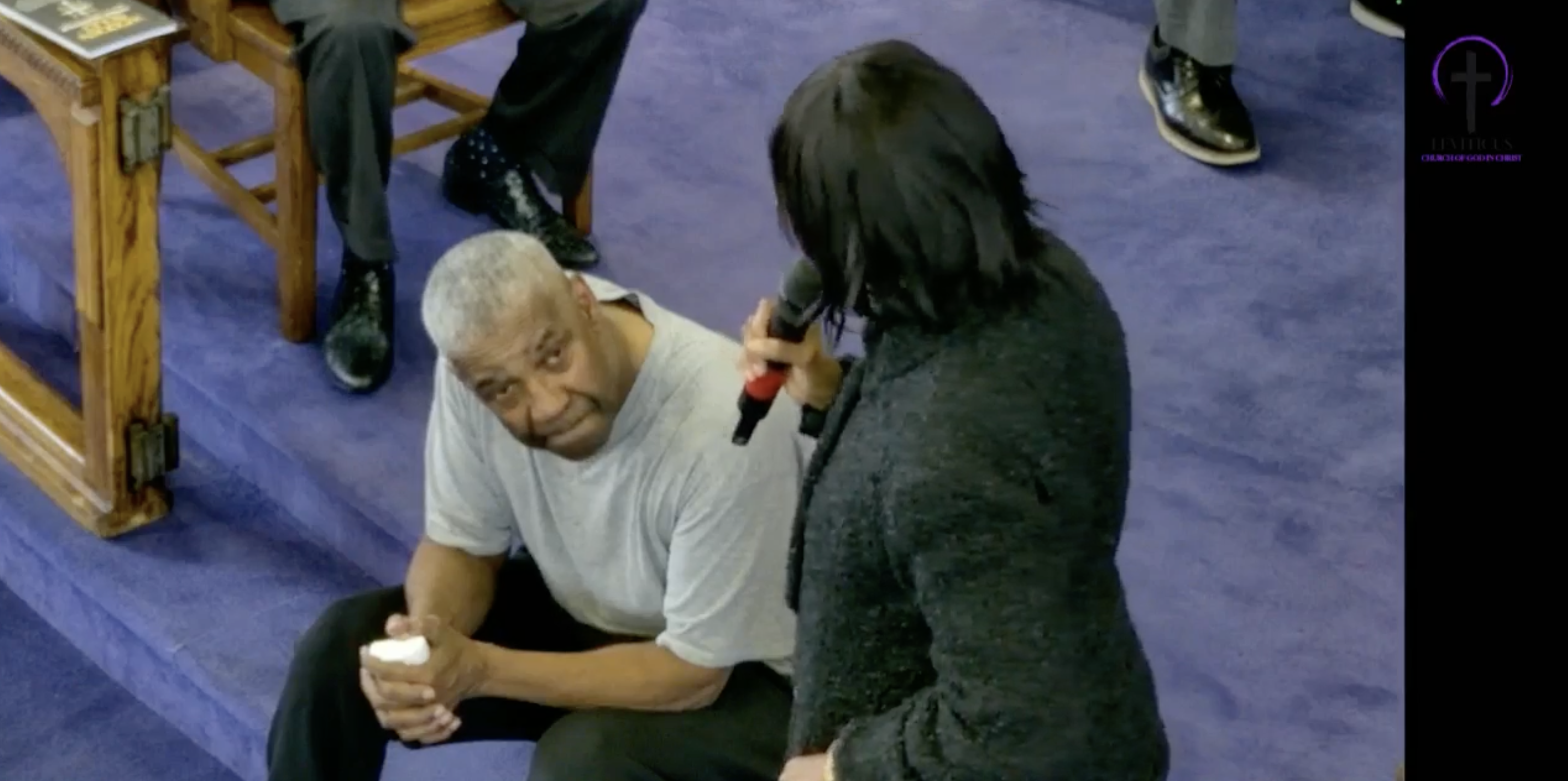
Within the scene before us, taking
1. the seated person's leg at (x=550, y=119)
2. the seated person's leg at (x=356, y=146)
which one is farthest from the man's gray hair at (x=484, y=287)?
the seated person's leg at (x=550, y=119)

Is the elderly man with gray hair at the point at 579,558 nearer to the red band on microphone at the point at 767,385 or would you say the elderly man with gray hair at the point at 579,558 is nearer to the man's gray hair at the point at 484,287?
the man's gray hair at the point at 484,287

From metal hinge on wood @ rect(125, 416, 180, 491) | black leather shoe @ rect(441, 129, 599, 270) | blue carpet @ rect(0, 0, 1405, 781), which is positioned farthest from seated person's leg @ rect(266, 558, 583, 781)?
black leather shoe @ rect(441, 129, 599, 270)

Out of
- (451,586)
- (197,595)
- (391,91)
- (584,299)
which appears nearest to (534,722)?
(451,586)

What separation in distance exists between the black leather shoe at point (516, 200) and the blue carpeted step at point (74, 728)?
2.70 feet

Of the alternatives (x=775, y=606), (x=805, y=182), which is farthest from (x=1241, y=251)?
(x=805, y=182)

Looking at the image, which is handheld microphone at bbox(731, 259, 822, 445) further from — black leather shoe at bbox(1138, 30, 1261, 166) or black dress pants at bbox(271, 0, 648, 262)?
black leather shoe at bbox(1138, 30, 1261, 166)

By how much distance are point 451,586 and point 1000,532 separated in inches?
32.2

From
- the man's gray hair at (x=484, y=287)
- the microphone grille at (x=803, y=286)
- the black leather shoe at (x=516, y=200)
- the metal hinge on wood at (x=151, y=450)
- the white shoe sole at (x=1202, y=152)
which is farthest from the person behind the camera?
the white shoe sole at (x=1202, y=152)

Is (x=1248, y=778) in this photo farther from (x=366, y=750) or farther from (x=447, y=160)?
(x=447, y=160)

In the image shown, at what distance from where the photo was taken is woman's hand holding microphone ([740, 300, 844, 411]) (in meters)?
1.43

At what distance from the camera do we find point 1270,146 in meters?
3.19

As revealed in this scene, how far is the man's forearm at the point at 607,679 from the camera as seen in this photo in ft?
5.78

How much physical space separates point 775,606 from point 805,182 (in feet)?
2.13

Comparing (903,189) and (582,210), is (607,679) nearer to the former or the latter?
(903,189)
